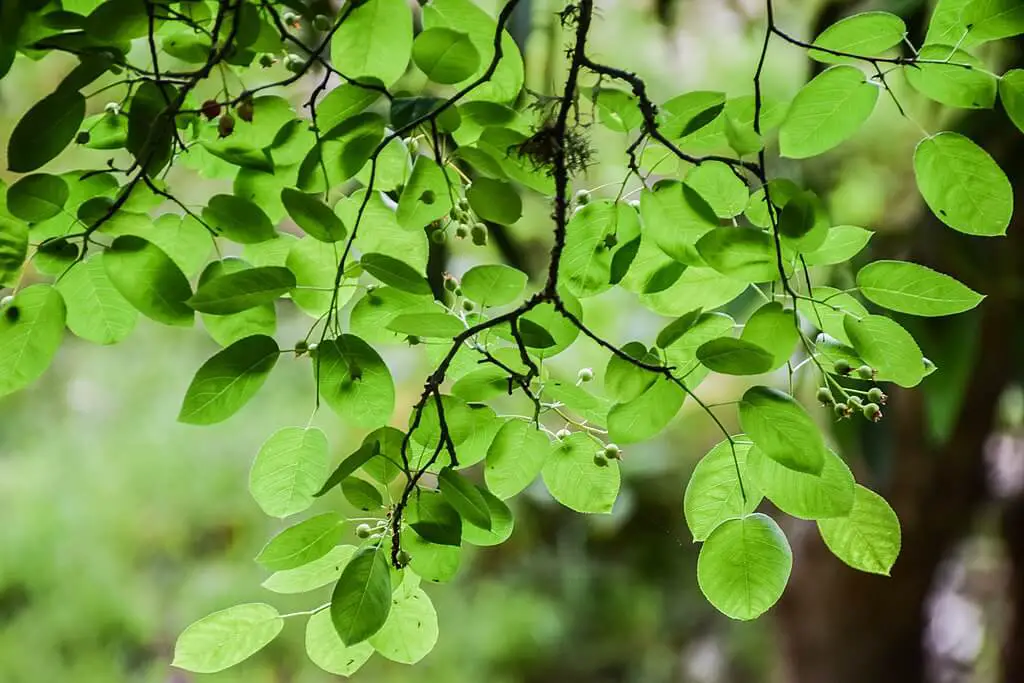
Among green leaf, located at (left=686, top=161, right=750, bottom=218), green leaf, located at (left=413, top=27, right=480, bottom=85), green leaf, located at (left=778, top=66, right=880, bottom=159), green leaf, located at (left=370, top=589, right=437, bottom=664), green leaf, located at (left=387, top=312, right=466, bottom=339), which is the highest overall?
green leaf, located at (left=413, top=27, right=480, bottom=85)

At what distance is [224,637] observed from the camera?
39 cm

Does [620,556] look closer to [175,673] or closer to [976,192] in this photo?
[175,673]

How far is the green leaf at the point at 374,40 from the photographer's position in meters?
0.37

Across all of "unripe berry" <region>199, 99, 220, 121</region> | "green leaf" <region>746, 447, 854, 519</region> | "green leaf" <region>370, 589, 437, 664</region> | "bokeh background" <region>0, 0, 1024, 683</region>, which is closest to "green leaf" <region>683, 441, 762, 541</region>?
"green leaf" <region>746, 447, 854, 519</region>

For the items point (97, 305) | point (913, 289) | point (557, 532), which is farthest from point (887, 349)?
point (557, 532)

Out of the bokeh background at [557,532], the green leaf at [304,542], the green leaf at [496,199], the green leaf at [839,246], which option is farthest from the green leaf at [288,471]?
the bokeh background at [557,532]

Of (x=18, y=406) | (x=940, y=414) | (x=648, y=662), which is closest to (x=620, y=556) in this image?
(x=648, y=662)

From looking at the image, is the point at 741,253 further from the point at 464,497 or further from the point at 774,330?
the point at 464,497

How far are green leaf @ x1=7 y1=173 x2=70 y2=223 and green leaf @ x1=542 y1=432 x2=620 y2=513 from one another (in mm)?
232

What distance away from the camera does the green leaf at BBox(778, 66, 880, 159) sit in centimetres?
37

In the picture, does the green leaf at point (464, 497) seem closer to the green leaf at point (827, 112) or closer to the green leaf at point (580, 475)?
the green leaf at point (580, 475)

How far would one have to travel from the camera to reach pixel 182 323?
1.22 feet

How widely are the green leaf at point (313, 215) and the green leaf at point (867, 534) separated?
0.22m

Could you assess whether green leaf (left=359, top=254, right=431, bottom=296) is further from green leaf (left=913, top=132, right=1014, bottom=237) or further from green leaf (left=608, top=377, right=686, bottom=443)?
green leaf (left=913, top=132, right=1014, bottom=237)
